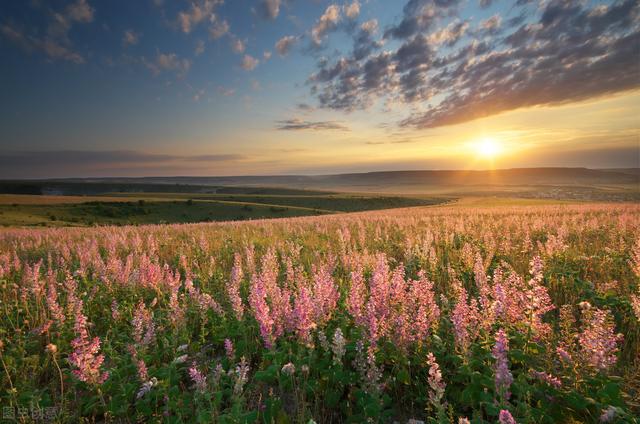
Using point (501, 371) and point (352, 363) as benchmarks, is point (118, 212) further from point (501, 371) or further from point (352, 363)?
point (501, 371)

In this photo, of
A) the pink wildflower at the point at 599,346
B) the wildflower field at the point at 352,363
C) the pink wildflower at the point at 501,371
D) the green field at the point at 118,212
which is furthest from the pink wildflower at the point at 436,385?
the green field at the point at 118,212

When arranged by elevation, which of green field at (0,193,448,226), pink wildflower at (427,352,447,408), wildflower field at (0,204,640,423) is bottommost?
green field at (0,193,448,226)

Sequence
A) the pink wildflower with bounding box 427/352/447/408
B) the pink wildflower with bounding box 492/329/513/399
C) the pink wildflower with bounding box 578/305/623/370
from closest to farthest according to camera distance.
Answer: the pink wildflower with bounding box 427/352/447/408 → the pink wildflower with bounding box 492/329/513/399 → the pink wildflower with bounding box 578/305/623/370

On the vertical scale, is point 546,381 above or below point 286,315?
below

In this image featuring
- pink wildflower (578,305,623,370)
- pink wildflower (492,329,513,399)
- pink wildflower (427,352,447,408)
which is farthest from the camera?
pink wildflower (578,305,623,370)

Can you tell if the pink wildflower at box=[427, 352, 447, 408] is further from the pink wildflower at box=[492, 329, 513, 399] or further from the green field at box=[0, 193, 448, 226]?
the green field at box=[0, 193, 448, 226]

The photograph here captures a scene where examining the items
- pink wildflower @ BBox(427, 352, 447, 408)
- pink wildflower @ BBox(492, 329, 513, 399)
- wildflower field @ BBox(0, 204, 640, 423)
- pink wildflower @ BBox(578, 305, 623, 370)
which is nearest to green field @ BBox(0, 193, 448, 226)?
wildflower field @ BBox(0, 204, 640, 423)

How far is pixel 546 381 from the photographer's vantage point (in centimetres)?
288

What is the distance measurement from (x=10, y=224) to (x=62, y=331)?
4025cm

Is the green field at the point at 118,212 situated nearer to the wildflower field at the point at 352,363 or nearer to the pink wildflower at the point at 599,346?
the wildflower field at the point at 352,363

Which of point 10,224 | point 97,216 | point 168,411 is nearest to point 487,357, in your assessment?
point 168,411

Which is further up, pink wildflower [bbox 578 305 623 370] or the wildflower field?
pink wildflower [bbox 578 305 623 370]

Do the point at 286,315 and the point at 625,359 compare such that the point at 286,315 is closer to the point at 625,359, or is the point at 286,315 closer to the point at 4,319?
the point at 625,359

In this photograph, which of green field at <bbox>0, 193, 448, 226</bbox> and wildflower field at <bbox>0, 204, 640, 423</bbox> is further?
green field at <bbox>0, 193, 448, 226</bbox>
